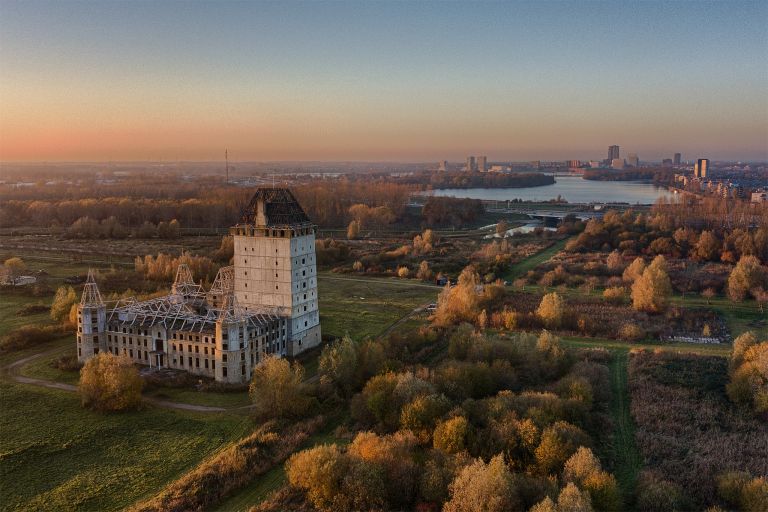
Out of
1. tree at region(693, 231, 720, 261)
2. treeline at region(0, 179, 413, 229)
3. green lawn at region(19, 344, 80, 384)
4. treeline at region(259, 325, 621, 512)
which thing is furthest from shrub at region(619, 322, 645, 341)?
treeline at region(0, 179, 413, 229)

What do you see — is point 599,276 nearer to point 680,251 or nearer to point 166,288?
point 680,251

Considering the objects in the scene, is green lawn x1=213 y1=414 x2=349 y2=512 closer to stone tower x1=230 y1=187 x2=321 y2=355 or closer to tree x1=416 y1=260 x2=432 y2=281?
stone tower x1=230 y1=187 x2=321 y2=355

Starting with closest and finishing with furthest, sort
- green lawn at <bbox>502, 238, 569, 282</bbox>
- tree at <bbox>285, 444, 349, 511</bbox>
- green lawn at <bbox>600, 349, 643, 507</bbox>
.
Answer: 1. tree at <bbox>285, 444, 349, 511</bbox>
2. green lawn at <bbox>600, 349, 643, 507</bbox>
3. green lawn at <bbox>502, 238, 569, 282</bbox>

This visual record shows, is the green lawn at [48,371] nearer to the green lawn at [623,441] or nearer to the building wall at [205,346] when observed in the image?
the building wall at [205,346]

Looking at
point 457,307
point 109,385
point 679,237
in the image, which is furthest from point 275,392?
point 679,237

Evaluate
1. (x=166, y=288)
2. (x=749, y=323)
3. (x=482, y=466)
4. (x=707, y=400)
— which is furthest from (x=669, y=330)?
(x=166, y=288)
